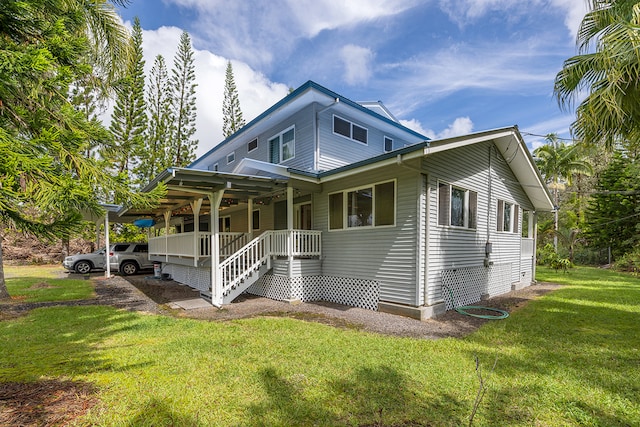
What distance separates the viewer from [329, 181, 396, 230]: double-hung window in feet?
27.2

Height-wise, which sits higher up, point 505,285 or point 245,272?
point 245,272

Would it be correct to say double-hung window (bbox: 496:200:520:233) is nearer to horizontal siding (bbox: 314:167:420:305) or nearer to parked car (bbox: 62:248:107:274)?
horizontal siding (bbox: 314:167:420:305)

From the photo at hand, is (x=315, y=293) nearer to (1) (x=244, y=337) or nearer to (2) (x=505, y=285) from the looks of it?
(1) (x=244, y=337)

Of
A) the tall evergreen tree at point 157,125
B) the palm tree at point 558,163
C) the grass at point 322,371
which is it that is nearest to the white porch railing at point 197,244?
the grass at point 322,371

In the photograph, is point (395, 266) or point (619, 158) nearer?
point (395, 266)

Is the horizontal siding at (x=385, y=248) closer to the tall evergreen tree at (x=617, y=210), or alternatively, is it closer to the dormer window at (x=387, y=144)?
the dormer window at (x=387, y=144)

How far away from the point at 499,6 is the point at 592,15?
3.35 m

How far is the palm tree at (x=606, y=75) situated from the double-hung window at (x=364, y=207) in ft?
14.0

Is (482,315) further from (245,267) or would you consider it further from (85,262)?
(85,262)

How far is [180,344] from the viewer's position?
5.43 meters

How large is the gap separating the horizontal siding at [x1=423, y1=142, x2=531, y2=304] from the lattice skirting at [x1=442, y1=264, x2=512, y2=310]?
0.23 meters

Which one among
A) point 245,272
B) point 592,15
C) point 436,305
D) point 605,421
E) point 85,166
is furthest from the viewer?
point 245,272

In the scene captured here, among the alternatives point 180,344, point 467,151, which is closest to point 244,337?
point 180,344

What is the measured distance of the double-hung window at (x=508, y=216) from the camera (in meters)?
11.3
